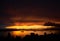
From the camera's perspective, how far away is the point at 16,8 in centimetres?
114

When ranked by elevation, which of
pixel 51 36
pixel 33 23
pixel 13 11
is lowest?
pixel 51 36

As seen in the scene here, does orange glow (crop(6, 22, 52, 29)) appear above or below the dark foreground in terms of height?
above

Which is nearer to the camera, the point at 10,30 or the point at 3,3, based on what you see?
the point at 10,30

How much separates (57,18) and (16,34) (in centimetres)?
34

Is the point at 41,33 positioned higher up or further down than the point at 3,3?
further down

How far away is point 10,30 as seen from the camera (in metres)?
1.03

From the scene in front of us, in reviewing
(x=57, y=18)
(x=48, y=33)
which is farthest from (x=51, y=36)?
(x=57, y=18)

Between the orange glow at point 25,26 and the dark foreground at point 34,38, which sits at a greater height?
the orange glow at point 25,26

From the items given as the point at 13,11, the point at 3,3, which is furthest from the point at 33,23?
the point at 3,3

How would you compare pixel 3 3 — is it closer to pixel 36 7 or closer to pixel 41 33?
pixel 36 7

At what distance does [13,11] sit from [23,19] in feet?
0.35

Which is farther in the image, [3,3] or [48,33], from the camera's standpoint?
[3,3]

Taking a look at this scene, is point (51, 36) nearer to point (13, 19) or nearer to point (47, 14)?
point (47, 14)

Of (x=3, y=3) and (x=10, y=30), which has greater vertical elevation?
(x=3, y=3)
